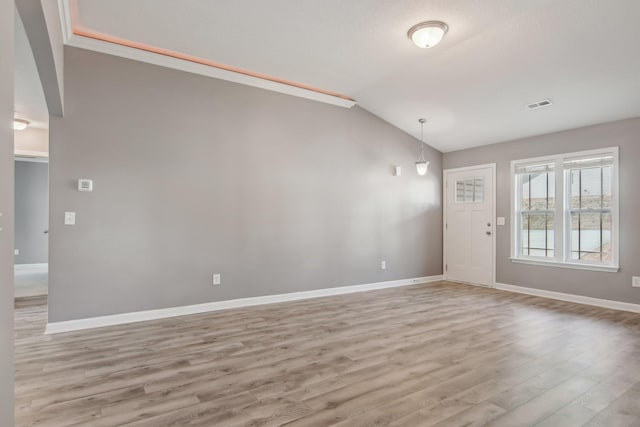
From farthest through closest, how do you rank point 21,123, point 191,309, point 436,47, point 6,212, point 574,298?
point 21,123, point 574,298, point 191,309, point 436,47, point 6,212

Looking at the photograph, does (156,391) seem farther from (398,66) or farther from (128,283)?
(398,66)

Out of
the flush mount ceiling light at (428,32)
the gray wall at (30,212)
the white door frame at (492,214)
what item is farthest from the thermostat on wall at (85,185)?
the gray wall at (30,212)

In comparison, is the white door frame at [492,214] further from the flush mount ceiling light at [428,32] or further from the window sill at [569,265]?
the flush mount ceiling light at [428,32]

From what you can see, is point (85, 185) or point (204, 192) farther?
point (204, 192)

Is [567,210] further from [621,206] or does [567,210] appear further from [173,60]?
[173,60]

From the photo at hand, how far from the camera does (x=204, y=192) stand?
428 centimetres

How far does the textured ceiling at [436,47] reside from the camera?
3.14 m

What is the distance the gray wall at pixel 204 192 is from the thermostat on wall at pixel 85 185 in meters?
0.07

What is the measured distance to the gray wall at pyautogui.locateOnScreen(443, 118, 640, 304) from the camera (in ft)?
14.6

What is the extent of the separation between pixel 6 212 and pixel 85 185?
283 cm

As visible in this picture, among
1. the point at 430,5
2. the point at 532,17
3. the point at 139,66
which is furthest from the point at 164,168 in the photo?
the point at 532,17

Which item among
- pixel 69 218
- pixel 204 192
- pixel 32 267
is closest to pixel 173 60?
pixel 204 192

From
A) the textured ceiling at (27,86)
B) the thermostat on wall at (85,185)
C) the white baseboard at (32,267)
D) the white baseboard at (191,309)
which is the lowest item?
the white baseboard at (32,267)

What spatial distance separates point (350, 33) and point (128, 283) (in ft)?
11.8
